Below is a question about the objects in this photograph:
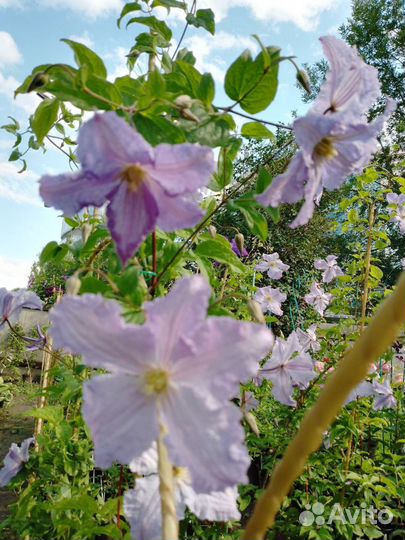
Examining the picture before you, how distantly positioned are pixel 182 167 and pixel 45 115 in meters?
0.30

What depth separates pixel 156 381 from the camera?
331 millimetres

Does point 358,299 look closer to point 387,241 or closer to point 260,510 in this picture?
point 387,241

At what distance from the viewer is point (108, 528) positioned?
2.87 ft

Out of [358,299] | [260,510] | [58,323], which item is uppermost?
[358,299]

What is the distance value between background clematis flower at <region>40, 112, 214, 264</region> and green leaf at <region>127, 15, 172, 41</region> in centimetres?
57

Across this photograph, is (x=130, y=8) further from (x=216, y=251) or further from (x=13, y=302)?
(x=13, y=302)

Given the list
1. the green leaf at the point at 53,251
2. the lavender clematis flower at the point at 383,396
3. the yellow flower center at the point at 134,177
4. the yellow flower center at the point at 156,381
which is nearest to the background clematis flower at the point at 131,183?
the yellow flower center at the point at 134,177

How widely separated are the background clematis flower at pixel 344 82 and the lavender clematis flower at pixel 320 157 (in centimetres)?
3

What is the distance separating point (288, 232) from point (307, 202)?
7.84 meters

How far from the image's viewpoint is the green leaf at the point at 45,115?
1.89 feet

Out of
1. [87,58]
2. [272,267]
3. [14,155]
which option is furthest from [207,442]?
[272,267]

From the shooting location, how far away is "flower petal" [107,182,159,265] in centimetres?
40

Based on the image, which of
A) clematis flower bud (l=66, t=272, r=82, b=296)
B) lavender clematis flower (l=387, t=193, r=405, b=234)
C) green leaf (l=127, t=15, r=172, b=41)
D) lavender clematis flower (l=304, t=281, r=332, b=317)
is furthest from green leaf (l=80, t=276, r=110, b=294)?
lavender clematis flower (l=304, t=281, r=332, b=317)

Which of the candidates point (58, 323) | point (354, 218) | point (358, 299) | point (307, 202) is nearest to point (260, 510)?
point (58, 323)
